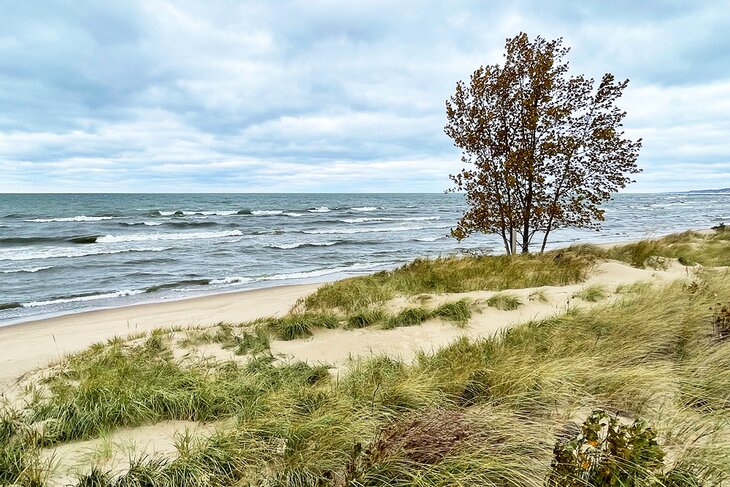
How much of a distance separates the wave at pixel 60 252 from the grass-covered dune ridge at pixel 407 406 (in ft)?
62.8

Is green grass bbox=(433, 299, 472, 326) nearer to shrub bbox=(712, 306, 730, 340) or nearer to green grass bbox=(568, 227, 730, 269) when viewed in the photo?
shrub bbox=(712, 306, 730, 340)

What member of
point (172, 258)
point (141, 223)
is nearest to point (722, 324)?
point (172, 258)

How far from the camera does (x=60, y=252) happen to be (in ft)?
75.5

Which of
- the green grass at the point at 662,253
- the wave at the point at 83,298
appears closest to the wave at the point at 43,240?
the wave at the point at 83,298

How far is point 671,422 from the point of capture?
317 cm

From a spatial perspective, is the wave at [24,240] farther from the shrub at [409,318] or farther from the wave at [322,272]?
the shrub at [409,318]

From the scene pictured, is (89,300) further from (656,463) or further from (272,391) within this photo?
(656,463)

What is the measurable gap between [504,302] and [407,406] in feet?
15.0

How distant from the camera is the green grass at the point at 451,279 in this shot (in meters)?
8.53

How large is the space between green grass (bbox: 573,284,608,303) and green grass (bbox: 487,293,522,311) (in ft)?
3.76

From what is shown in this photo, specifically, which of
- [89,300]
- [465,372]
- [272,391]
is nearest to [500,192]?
[465,372]

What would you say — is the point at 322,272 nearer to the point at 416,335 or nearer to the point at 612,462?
the point at 416,335

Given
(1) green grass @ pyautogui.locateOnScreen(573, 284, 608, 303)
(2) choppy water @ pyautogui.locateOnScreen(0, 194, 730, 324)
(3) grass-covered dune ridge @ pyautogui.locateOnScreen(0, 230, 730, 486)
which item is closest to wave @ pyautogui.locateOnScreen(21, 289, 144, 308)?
(2) choppy water @ pyautogui.locateOnScreen(0, 194, 730, 324)

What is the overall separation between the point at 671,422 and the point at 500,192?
9.88 m
